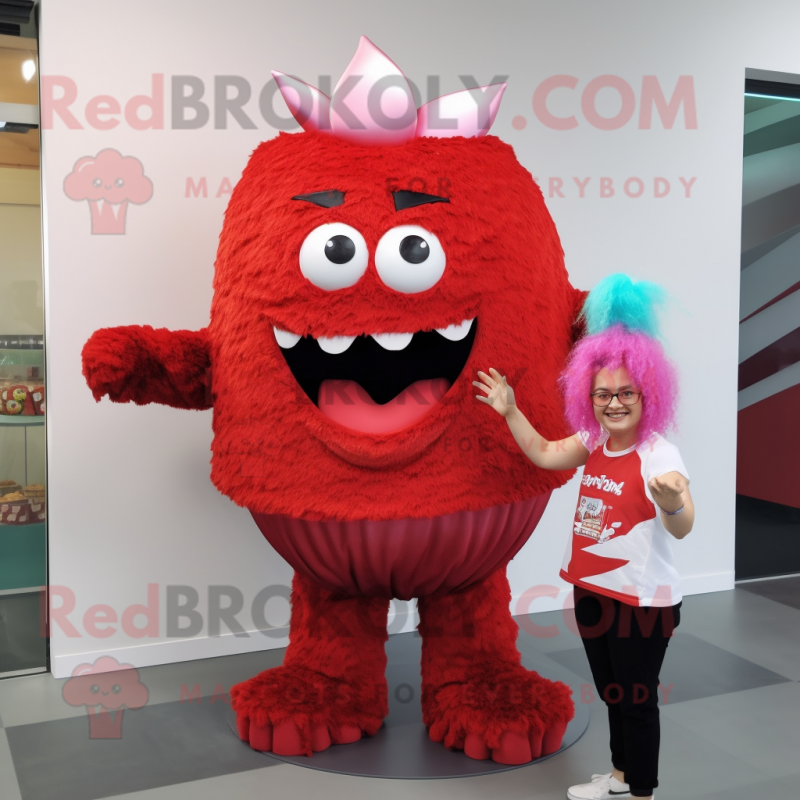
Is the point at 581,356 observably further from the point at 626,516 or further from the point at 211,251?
the point at 211,251

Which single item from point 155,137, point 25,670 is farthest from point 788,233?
point 25,670

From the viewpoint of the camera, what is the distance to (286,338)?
1941mm

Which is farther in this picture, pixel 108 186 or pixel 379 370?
pixel 108 186

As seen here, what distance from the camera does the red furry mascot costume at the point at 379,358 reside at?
1890mm

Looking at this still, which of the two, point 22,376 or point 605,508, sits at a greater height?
point 22,376

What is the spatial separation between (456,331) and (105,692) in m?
1.47

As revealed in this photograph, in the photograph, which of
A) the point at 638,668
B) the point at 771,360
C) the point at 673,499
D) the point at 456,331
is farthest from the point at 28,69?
the point at 771,360

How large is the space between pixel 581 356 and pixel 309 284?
0.58 meters

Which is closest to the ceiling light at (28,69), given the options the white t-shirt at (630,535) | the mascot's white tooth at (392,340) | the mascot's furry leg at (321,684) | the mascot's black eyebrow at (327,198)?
the mascot's black eyebrow at (327,198)

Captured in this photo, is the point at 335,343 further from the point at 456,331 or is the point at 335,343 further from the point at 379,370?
the point at 456,331

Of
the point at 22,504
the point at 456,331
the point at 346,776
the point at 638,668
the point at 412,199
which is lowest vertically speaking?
the point at 346,776

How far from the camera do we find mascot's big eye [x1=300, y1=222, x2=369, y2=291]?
72.8 inches

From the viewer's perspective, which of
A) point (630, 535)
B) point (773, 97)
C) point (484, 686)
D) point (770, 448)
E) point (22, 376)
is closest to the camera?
point (630, 535)

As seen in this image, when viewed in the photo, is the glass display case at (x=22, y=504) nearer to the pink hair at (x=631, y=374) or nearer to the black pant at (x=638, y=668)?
the pink hair at (x=631, y=374)
